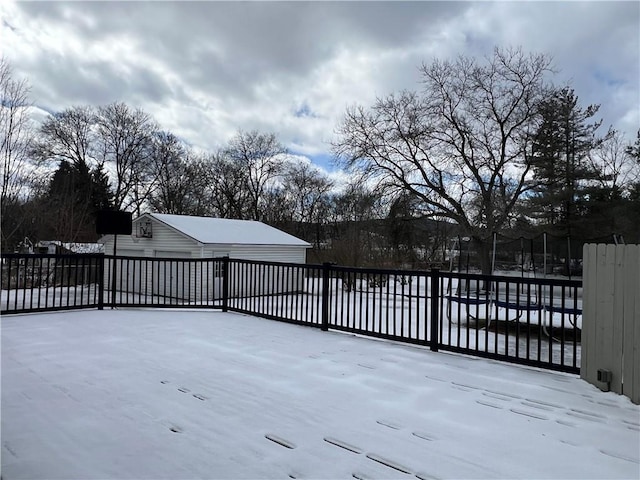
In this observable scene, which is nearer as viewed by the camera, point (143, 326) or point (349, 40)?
point (143, 326)

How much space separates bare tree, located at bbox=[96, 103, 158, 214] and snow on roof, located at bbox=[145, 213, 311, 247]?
1309 cm

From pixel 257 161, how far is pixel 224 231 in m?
15.6

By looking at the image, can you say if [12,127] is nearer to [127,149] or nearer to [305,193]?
[127,149]

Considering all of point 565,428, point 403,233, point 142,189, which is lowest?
point 565,428

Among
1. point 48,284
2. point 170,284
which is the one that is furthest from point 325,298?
point 48,284

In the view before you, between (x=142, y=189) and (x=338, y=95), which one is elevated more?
(x=338, y=95)

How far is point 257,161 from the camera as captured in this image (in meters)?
28.4

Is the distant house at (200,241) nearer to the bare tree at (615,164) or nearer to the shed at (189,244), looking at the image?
the shed at (189,244)

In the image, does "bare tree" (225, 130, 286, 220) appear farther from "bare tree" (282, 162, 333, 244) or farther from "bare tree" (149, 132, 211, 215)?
"bare tree" (149, 132, 211, 215)

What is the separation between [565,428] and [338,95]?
663 inches

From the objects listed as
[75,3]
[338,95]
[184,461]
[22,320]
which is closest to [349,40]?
[75,3]

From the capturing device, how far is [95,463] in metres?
1.99

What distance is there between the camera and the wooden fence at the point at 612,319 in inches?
120

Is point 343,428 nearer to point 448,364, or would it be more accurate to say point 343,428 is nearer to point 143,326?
point 448,364
